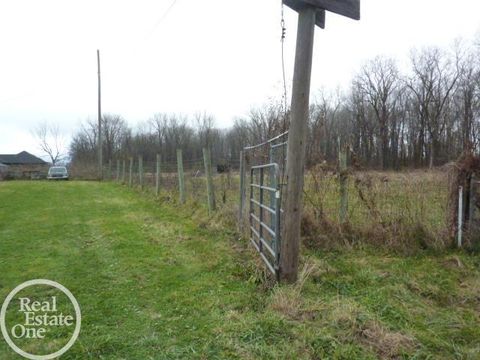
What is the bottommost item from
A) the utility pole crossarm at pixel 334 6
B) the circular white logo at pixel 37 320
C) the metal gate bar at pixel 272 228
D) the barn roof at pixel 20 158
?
the circular white logo at pixel 37 320

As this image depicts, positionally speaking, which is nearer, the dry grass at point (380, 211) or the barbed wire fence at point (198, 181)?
the dry grass at point (380, 211)

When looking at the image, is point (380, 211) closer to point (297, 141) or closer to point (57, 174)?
point (297, 141)

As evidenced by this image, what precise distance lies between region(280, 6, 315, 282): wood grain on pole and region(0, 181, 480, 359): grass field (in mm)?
355

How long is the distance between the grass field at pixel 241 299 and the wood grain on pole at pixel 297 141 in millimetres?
355

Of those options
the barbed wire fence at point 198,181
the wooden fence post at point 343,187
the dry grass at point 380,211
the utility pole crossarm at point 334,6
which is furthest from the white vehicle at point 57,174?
the utility pole crossarm at point 334,6

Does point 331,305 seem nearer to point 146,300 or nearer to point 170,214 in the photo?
point 146,300

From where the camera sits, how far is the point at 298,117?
14.9 feet

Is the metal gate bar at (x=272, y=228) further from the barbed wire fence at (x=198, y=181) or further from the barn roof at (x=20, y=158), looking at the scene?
the barn roof at (x=20, y=158)

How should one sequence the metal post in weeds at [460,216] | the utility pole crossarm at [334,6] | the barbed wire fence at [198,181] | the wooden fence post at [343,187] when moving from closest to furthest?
the utility pole crossarm at [334,6] < the metal post in weeds at [460,216] < the wooden fence post at [343,187] < the barbed wire fence at [198,181]

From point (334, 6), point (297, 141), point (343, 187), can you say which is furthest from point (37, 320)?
point (343, 187)

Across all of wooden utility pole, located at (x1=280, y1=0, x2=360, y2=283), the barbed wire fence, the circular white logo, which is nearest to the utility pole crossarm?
wooden utility pole, located at (x1=280, y1=0, x2=360, y2=283)

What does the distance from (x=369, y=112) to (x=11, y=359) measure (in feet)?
188

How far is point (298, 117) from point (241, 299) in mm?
2134

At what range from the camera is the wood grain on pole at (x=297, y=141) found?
14.6 ft
